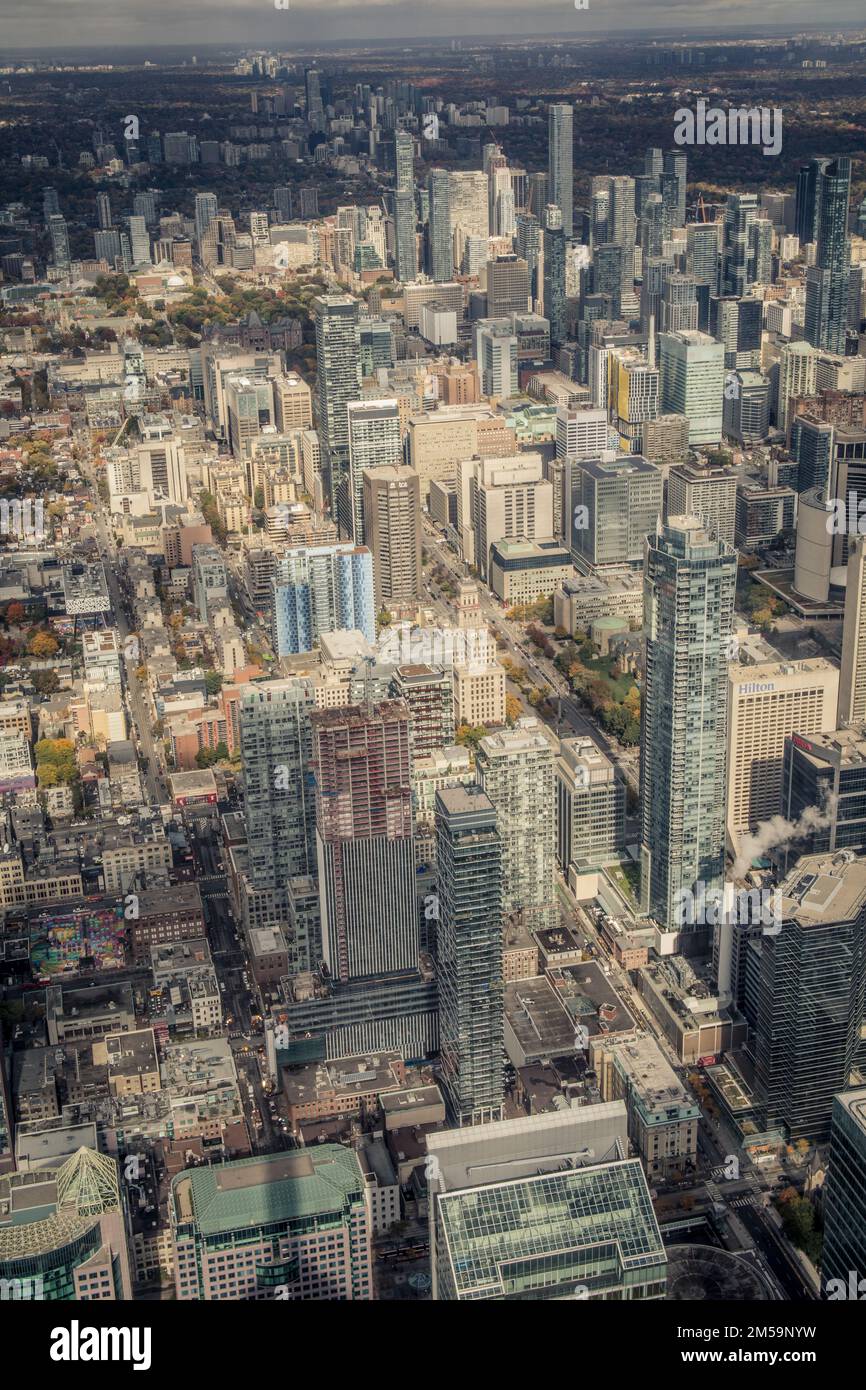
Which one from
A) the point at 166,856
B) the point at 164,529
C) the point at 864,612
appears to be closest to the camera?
the point at 166,856

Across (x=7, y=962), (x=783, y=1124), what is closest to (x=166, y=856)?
(x=7, y=962)

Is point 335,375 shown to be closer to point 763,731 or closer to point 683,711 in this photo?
point 763,731

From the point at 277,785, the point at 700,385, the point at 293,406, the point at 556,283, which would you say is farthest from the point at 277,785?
the point at 556,283

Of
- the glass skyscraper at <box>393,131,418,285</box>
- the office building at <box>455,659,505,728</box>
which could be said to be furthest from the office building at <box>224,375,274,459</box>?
the office building at <box>455,659,505,728</box>

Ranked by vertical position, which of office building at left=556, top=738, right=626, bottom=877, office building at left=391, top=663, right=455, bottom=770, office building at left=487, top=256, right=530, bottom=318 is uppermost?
office building at left=487, top=256, right=530, bottom=318

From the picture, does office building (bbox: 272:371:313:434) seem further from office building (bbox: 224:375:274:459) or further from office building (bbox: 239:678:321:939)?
office building (bbox: 239:678:321:939)

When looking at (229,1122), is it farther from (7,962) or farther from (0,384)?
(0,384)

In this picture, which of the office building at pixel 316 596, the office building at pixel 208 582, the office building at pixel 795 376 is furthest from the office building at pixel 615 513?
the office building at pixel 208 582
